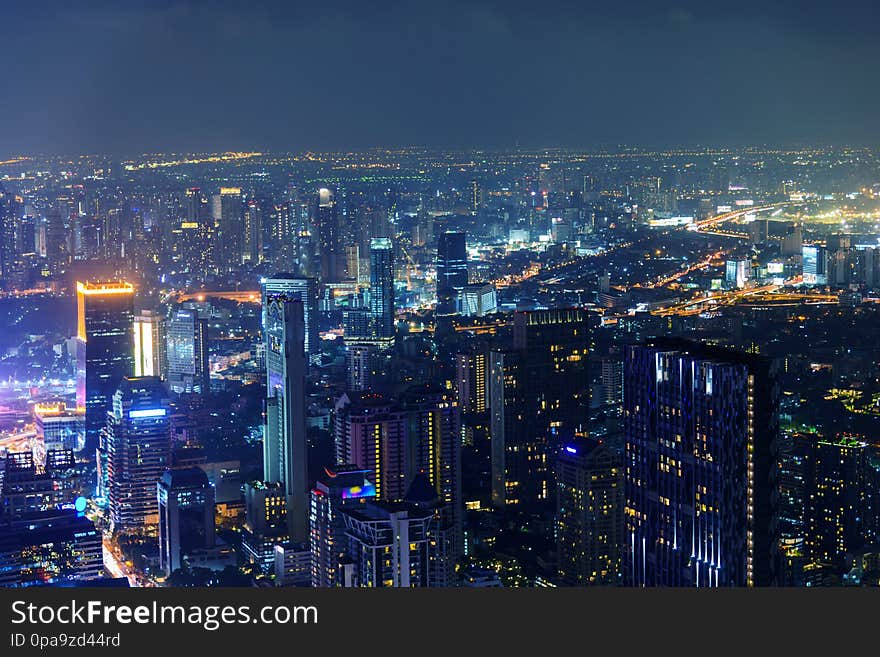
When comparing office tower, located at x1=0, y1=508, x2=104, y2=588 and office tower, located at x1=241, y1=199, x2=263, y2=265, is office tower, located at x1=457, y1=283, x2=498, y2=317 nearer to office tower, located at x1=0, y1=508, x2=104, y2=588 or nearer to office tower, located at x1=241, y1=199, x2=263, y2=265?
office tower, located at x1=241, y1=199, x2=263, y2=265

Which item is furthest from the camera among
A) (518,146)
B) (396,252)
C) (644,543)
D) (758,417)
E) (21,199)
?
(396,252)

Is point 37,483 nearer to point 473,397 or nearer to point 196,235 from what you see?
point 196,235

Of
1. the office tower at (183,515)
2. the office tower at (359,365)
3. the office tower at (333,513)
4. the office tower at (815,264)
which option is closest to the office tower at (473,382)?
the office tower at (359,365)

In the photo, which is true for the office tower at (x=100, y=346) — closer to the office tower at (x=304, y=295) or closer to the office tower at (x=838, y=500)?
the office tower at (x=304, y=295)

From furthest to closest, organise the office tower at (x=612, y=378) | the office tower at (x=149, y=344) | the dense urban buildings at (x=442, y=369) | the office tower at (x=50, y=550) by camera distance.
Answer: the office tower at (x=149, y=344)
the office tower at (x=612, y=378)
the office tower at (x=50, y=550)
the dense urban buildings at (x=442, y=369)

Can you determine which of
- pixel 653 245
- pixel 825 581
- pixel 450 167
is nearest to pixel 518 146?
pixel 450 167

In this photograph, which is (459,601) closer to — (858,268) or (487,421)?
(858,268)
